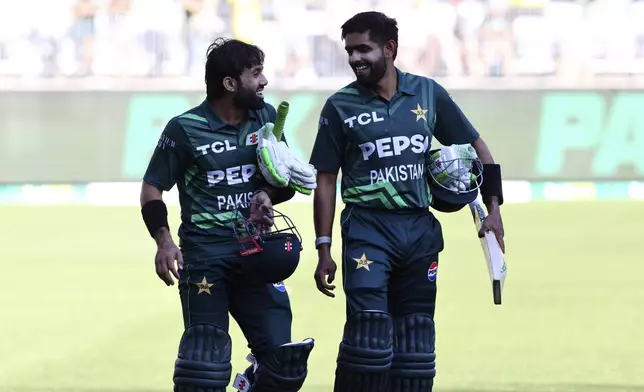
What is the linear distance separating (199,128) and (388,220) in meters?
1.06

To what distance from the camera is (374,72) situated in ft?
23.2

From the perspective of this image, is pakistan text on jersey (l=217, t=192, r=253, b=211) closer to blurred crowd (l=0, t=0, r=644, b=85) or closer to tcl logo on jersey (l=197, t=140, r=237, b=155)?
tcl logo on jersey (l=197, t=140, r=237, b=155)

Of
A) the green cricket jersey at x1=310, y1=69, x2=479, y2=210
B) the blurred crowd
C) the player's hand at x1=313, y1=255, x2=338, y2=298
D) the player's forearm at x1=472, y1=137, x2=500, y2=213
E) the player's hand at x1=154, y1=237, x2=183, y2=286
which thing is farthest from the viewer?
the blurred crowd

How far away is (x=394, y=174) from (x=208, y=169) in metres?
0.95

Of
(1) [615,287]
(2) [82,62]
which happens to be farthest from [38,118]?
(1) [615,287]

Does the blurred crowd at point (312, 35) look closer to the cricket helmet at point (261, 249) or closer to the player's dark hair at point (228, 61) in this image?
the player's dark hair at point (228, 61)

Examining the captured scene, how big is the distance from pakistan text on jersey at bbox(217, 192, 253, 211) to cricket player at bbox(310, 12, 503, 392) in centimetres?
44

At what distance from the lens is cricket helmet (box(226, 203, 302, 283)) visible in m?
6.71

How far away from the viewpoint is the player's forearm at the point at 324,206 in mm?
7059

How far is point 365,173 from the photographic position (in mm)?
7051

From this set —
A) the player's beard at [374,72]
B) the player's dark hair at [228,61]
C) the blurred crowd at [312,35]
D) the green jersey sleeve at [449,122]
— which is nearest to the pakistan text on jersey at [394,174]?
the green jersey sleeve at [449,122]

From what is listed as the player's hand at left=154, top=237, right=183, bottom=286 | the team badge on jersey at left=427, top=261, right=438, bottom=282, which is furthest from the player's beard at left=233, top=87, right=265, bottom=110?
the team badge on jersey at left=427, top=261, right=438, bottom=282

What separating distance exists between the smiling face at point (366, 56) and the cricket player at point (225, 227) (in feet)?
1.68

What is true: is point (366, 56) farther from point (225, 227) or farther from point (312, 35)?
point (312, 35)
